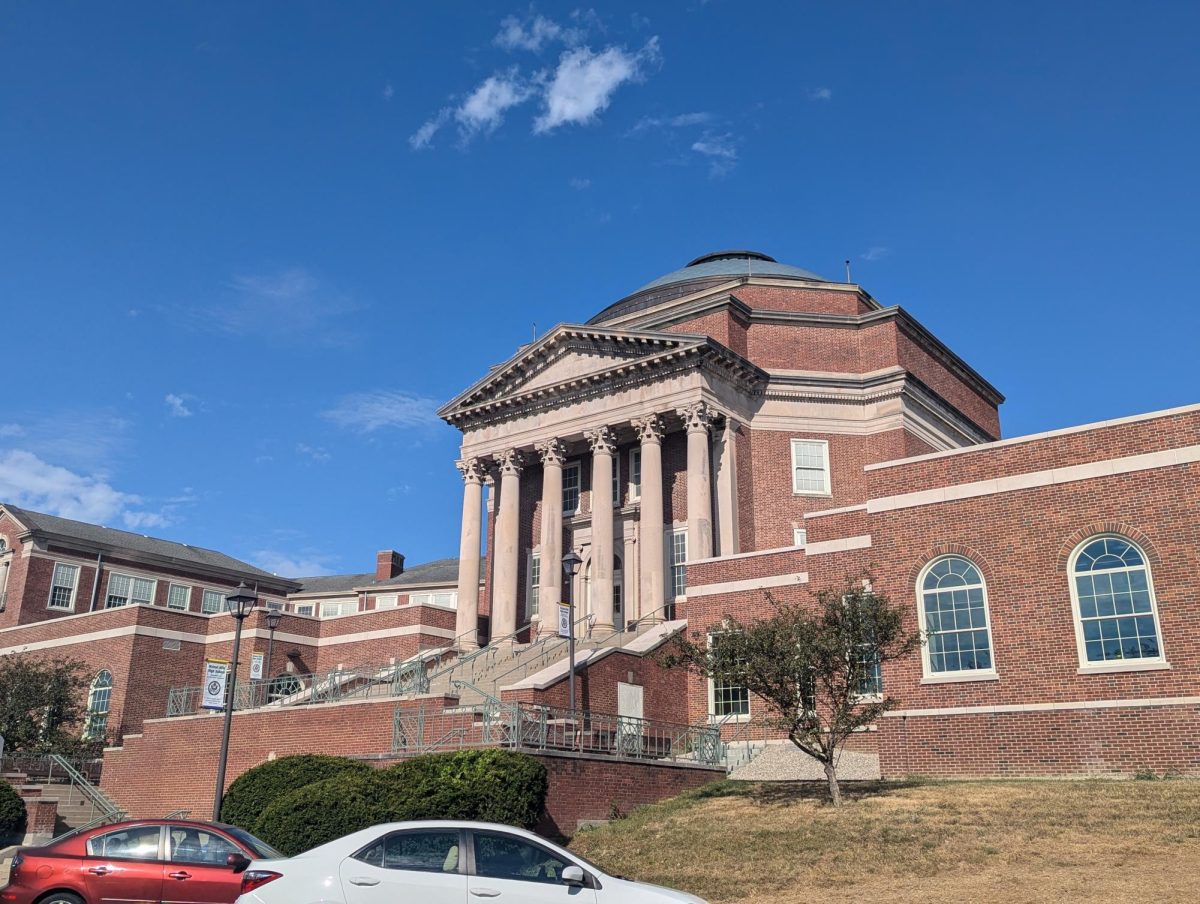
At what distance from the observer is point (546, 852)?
1152 centimetres

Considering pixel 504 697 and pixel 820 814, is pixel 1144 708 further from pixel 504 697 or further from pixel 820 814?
pixel 504 697

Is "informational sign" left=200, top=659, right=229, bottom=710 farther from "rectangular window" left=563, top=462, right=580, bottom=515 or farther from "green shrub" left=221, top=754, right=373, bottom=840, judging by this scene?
"rectangular window" left=563, top=462, right=580, bottom=515

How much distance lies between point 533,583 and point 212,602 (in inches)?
1071

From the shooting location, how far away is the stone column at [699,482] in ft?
120

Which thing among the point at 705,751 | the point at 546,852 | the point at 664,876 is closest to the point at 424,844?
the point at 546,852

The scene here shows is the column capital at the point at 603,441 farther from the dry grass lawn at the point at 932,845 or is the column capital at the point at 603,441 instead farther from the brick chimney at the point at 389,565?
the brick chimney at the point at 389,565

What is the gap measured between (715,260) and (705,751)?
31435 millimetres

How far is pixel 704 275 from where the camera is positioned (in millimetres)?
48969

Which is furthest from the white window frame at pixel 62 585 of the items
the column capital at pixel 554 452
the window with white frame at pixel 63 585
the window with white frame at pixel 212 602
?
the column capital at pixel 554 452

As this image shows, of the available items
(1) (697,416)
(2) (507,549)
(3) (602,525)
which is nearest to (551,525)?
(2) (507,549)

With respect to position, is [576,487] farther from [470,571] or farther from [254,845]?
[254,845]

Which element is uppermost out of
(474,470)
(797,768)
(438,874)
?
(474,470)

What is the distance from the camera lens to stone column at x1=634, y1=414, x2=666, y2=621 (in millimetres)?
36812

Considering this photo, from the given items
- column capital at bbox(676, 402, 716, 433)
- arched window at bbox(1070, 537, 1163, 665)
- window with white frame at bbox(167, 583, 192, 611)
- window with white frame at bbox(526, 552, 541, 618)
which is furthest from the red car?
window with white frame at bbox(167, 583, 192, 611)
